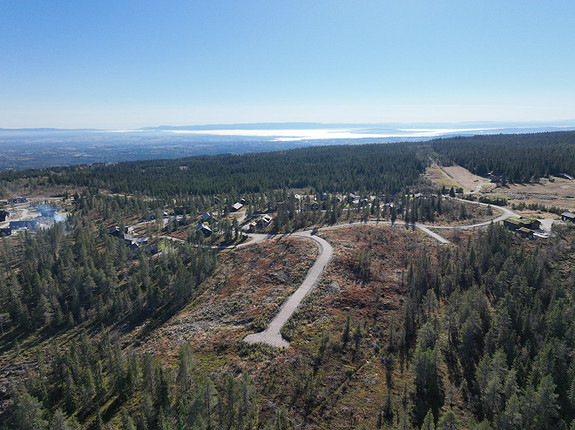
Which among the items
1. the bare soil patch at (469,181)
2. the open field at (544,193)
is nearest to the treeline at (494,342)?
the open field at (544,193)

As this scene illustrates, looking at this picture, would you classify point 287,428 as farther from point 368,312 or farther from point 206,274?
point 206,274

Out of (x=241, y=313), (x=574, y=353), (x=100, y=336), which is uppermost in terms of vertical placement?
(x=574, y=353)

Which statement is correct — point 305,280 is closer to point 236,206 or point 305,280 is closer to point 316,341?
point 316,341

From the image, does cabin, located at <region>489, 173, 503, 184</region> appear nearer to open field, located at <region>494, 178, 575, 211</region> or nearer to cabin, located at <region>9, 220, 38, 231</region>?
open field, located at <region>494, 178, 575, 211</region>

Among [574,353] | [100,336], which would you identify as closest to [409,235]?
[574,353]

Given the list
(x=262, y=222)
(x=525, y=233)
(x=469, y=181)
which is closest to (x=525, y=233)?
(x=525, y=233)

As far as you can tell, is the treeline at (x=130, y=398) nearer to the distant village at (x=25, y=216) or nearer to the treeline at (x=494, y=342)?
the treeline at (x=494, y=342)
